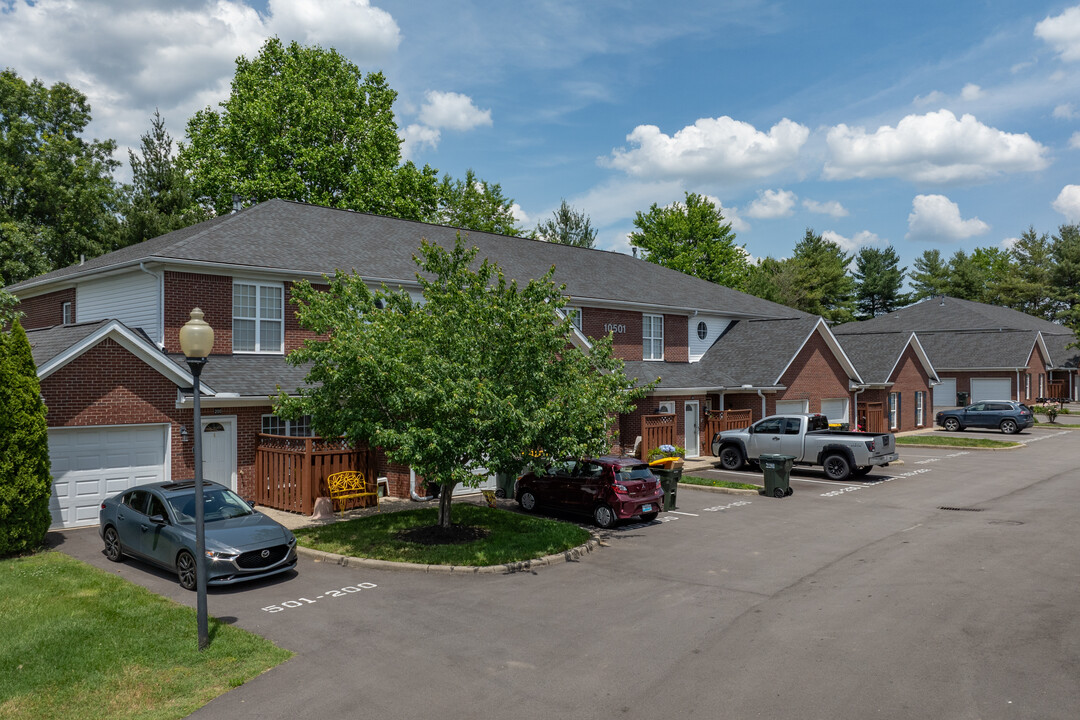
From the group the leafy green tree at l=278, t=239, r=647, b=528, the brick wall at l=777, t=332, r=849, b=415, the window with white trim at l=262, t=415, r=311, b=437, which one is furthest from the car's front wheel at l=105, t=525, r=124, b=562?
the brick wall at l=777, t=332, r=849, b=415

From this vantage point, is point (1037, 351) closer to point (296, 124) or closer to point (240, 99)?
point (296, 124)

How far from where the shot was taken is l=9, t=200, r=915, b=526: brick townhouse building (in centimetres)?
1647

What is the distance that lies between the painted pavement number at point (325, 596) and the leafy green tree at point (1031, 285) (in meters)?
86.1

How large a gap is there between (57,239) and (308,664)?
38.3m

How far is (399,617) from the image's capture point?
33.7ft

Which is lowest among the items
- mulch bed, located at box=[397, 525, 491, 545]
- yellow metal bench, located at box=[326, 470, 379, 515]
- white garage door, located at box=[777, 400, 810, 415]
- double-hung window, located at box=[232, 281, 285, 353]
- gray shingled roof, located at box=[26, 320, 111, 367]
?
mulch bed, located at box=[397, 525, 491, 545]

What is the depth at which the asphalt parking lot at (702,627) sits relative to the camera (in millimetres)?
7484

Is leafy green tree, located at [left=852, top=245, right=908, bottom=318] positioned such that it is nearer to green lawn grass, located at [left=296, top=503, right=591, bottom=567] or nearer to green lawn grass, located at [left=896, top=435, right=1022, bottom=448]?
green lawn grass, located at [left=896, top=435, right=1022, bottom=448]

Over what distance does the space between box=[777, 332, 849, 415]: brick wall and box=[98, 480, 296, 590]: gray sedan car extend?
22402 millimetres

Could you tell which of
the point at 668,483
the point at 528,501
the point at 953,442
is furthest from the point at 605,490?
the point at 953,442

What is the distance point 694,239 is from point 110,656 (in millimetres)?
59468

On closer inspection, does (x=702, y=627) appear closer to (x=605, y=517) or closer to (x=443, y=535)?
(x=443, y=535)

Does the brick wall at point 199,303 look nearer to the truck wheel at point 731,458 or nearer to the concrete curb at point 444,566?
the concrete curb at point 444,566

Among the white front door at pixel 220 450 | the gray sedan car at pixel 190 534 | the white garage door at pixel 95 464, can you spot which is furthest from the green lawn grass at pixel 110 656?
the white front door at pixel 220 450
